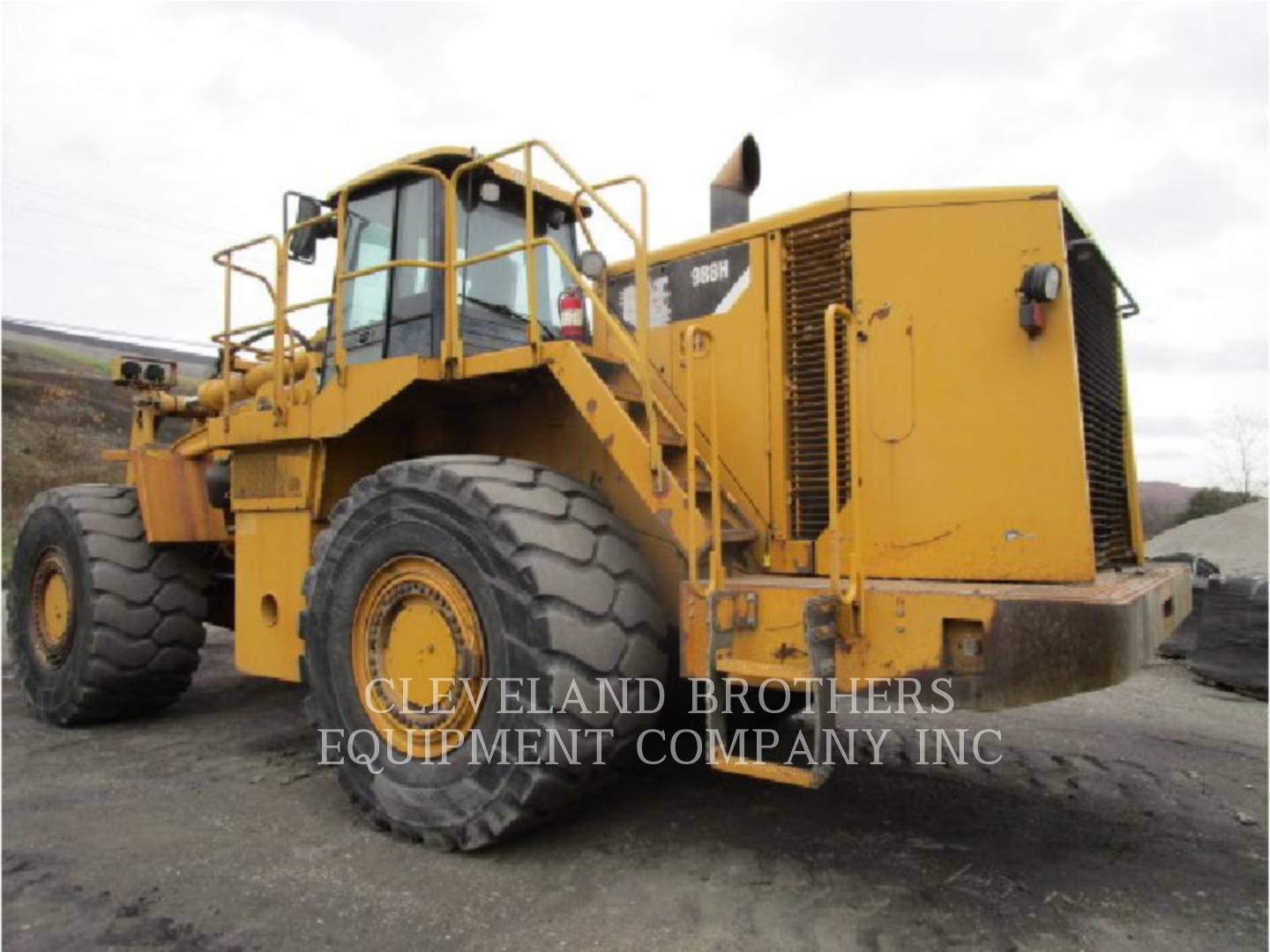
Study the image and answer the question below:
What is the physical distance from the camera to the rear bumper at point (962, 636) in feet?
9.99

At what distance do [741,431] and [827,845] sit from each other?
1.82 m

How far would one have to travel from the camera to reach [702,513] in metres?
3.98

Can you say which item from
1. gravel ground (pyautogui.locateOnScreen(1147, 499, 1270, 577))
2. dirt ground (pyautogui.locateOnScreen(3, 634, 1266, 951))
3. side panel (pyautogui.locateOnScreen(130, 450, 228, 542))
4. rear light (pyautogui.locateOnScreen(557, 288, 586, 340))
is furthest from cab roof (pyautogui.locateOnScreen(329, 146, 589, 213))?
gravel ground (pyautogui.locateOnScreen(1147, 499, 1270, 577))

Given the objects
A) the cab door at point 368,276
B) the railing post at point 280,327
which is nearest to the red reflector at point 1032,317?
the cab door at point 368,276

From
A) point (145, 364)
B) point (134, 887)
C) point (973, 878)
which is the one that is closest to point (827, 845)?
point (973, 878)

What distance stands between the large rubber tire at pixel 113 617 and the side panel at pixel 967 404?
4.83 meters

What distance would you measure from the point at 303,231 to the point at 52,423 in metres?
19.4

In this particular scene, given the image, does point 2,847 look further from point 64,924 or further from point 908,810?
point 908,810

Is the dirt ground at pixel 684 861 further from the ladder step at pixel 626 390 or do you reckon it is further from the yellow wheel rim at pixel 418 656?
the ladder step at pixel 626 390

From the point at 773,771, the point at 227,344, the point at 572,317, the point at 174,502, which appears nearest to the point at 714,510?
the point at 773,771

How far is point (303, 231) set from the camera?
17.5 feet

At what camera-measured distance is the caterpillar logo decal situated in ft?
14.5

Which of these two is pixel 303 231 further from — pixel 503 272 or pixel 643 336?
pixel 643 336

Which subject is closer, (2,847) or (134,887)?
(134,887)
